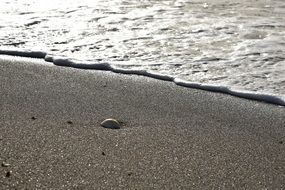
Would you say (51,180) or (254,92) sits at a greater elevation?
(51,180)

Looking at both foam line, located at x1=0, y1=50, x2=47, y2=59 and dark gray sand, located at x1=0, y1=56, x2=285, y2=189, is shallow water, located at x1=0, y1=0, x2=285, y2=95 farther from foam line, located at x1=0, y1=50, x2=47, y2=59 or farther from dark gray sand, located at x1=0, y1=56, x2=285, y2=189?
dark gray sand, located at x1=0, y1=56, x2=285, y2=189

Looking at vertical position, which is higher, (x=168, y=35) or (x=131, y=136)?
(x=131, y=136)

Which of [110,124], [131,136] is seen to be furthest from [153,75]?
[131,136]

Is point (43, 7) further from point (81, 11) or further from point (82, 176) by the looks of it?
point (82, 176)

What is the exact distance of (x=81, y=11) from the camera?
6.12 meters

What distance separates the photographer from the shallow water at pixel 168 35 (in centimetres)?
409

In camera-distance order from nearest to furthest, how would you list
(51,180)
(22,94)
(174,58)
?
(51,180), (22,94), (174,58)

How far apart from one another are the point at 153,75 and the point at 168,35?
1261 mm

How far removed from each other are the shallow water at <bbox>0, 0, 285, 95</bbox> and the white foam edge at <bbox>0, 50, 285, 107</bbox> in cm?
10

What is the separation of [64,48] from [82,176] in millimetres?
2506

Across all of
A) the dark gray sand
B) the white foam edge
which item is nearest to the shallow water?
the white foam edge

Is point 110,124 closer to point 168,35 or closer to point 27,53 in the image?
point 27,53

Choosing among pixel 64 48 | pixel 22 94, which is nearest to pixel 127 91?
pixel 22 94

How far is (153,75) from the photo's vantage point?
390cm
